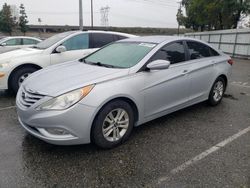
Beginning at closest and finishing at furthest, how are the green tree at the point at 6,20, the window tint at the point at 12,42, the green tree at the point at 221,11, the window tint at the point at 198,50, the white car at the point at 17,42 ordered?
the window tint at the point at 198,50
the white car at the point at 17,42
the window tint at the point at 12,42
the green tree at the point at 221,11
the green tree at the point at 6,20

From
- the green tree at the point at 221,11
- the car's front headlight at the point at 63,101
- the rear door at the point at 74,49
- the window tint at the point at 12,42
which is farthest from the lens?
the green tree at the point at 221,11

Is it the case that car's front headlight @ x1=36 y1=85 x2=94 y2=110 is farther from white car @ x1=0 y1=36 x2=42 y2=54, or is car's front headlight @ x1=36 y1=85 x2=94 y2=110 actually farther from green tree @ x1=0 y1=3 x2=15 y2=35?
green tree @ x1=0 y1=3 x2=15 y2=35

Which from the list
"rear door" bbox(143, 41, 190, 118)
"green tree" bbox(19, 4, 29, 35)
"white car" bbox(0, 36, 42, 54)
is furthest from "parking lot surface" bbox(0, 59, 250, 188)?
"green tree" bbox(19, 4, 29, 35)

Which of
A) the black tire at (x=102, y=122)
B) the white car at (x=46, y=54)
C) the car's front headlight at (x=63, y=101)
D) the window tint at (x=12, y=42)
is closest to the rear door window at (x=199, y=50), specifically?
the black tire at (x=102, y=122)

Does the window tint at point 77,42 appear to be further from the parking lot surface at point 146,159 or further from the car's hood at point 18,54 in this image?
the parking lot surface at point 146,159

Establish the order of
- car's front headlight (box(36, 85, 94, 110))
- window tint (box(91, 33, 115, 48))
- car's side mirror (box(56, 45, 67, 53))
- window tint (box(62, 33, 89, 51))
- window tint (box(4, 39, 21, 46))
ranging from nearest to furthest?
car's front headlight (box(36, 85, 94, 110)) → car's side mirror (box(56, 45, 67, 53)) → window tint (box(62, 33, 89, 51)) → window tint (box(91, 33, 115, 48)) → window tint (box(4, 39, 21, 46))

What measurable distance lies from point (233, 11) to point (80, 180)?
26.0 meters

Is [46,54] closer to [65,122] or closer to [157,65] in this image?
[157,65]

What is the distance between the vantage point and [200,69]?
15.3 ft

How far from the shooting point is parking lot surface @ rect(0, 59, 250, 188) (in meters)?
2.73

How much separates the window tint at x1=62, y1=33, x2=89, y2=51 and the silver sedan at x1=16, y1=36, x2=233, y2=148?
6.99 ft

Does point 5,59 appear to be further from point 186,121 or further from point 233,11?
point 233,11

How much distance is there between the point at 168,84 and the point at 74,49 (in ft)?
11.4

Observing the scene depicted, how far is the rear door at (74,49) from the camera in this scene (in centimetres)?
626
